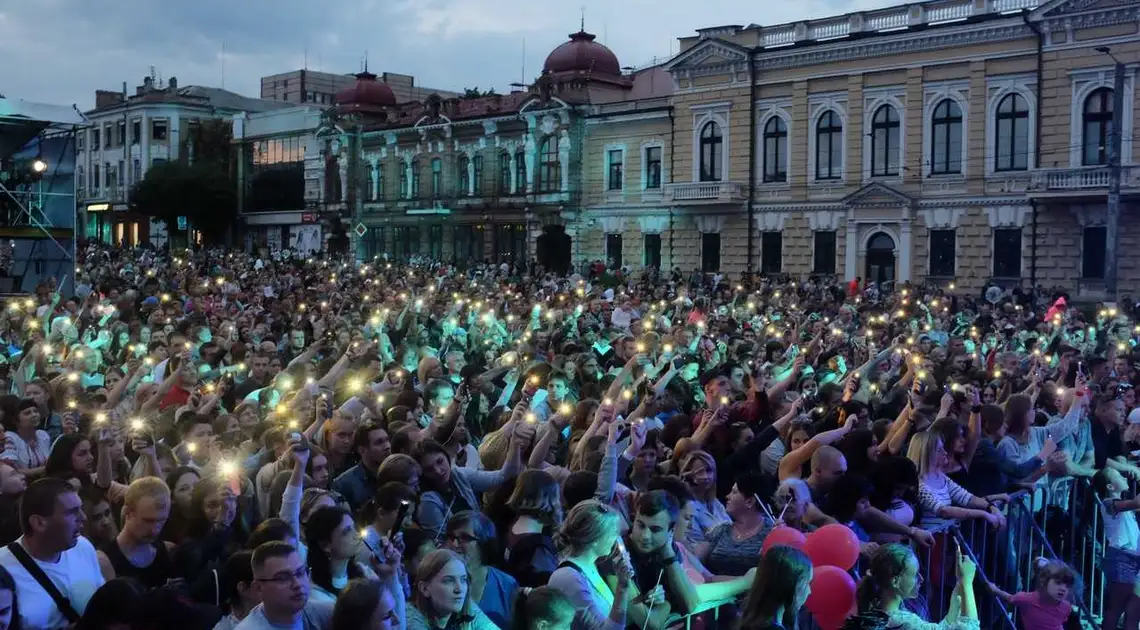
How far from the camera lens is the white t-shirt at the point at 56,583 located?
177 inches

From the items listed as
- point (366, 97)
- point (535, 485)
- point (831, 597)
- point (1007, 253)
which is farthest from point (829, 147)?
point (831, 597)

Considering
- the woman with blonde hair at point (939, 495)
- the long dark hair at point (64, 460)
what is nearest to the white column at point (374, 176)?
the woman with blonde hair at point (939, 495)

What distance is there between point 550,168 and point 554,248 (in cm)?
303

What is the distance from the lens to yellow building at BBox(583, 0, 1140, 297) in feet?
99.3

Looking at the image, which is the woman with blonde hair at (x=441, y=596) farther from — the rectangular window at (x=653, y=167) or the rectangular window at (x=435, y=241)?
the rectangular window at (x=435, y=241)

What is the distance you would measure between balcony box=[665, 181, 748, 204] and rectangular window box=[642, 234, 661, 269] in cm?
189

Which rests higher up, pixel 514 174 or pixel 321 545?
pixel 514 174

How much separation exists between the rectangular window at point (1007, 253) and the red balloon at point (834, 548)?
2897cm

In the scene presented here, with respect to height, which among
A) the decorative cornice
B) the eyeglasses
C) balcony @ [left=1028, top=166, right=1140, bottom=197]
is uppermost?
the decorative cornice

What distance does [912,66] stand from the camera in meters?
33.2

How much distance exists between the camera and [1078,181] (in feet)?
98.3

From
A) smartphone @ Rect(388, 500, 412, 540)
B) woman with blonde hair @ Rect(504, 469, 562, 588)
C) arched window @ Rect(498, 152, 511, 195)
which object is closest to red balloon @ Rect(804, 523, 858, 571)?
woman with blonde hair @ Rect(504, 469, 562, 588)

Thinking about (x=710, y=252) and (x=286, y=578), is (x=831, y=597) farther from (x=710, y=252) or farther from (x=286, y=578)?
(x=710, y=252)

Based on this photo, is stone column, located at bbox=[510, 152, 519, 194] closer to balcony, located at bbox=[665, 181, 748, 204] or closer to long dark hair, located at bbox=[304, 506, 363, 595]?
balcony, located at bbox=[665, 181, 748, 204]
